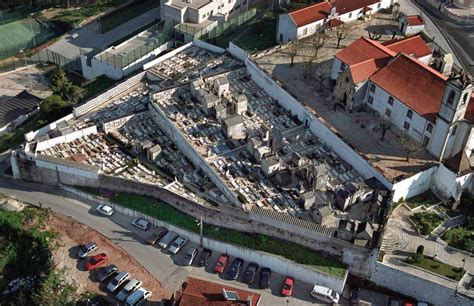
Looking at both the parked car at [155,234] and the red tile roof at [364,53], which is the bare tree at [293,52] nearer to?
the red tile roof at [364,53]

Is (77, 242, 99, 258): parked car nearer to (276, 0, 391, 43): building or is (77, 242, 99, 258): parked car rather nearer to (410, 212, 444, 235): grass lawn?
(410, 212, 444, 235): grass lawn

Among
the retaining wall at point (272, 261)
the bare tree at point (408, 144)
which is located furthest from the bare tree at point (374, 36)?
the retaining wall at point (272, 261)

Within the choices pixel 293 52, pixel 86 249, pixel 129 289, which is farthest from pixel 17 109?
pixel 293 52

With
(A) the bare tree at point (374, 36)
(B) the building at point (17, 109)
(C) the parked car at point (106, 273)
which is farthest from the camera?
(A) the bare tree at point (374, 36)

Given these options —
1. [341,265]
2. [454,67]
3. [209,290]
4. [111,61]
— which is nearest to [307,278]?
[341,265]

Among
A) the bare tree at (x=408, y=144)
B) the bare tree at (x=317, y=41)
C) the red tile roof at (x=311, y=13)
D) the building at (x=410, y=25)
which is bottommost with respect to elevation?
the bare tree at (x=408, y=144)

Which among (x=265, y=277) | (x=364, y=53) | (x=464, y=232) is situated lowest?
(x=265, y=277)

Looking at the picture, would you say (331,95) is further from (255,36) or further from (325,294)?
(325,294)
